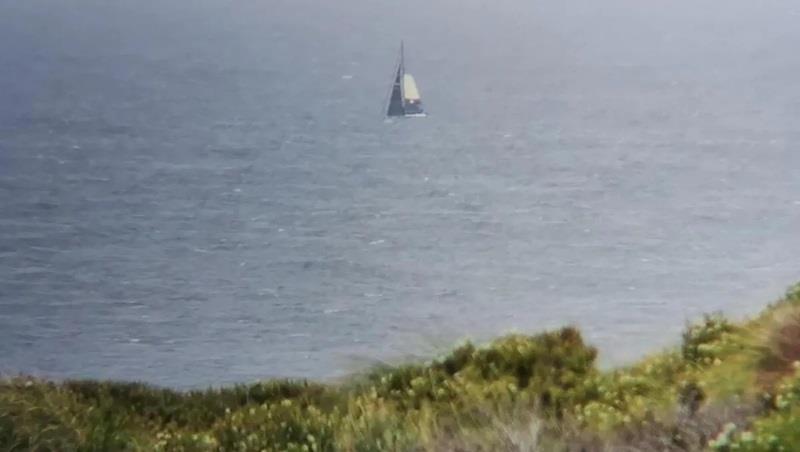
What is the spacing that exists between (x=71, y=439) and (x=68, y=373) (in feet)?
11.4

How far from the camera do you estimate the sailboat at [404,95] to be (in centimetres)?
855

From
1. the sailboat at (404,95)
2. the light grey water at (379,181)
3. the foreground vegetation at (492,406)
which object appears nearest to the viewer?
the foreground vegetation at (492,406)

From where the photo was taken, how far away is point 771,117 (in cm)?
845

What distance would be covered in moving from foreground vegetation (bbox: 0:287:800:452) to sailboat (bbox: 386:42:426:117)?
234 cm

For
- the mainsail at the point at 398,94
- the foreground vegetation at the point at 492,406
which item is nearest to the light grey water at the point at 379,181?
the mainsail at the point at 398,94

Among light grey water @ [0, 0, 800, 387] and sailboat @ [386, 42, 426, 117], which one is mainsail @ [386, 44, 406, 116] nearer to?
sailboat @ [386, 42, 426, 117]

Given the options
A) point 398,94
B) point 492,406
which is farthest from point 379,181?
point 492,406

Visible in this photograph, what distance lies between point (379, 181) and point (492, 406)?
→ 4.19 m

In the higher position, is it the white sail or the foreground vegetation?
the white sail

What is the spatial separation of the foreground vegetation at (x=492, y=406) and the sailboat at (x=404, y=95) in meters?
2.34

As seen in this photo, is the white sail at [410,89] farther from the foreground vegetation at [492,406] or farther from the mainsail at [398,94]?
the foreground vegetation at [492,406]

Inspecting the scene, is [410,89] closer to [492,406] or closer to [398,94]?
[398,94]

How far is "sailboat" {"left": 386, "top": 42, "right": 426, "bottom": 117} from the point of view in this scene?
8547 mm

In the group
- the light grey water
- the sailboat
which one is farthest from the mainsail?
the light grey water
